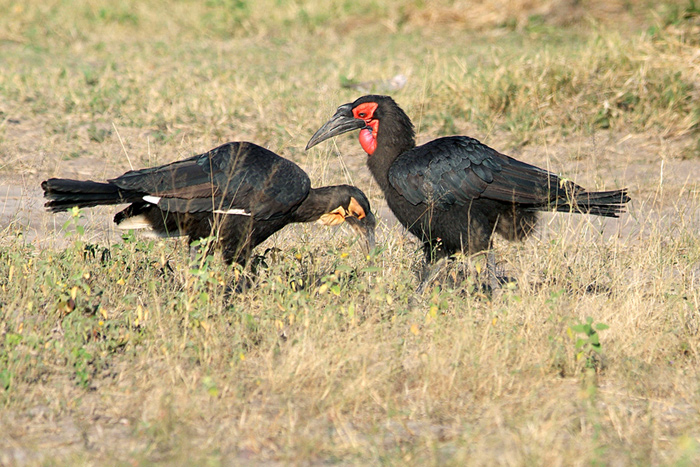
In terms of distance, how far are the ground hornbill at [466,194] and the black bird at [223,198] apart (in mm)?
284

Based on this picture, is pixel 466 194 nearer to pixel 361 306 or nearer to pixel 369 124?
pixel 369 124

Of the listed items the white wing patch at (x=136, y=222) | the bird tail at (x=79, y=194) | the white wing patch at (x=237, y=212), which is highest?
the bird tail at (x=79, y=194)

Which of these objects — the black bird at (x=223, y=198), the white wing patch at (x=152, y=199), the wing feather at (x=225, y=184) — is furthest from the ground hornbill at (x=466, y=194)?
the white wing patch at (x=152, y=199)

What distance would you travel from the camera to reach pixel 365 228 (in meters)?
4.93

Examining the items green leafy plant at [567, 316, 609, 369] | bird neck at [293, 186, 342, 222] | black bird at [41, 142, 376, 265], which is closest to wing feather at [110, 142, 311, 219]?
black bird at [41, 142, 376, 265]

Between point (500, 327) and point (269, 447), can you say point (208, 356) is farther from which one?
point (500, 327)

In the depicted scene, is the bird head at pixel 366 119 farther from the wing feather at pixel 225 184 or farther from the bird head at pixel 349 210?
the wing feather at pixel 225 184

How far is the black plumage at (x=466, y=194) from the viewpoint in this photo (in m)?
4.73

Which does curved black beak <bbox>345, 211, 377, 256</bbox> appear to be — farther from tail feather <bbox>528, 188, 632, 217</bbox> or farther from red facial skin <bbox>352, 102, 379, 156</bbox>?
tail feather <bbox>528, 188, 632, 217</bbox>

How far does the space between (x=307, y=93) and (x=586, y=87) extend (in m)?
2.69

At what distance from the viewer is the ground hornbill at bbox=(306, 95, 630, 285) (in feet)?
15.5

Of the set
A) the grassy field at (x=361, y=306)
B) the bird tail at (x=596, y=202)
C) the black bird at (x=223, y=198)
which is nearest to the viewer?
the grassy field at (x=361, y=306)

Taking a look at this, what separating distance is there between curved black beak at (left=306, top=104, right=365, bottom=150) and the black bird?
42cm

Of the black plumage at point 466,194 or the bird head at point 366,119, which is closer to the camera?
the black plumage at point 466,194
